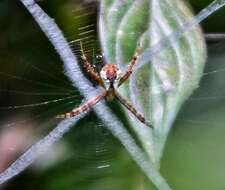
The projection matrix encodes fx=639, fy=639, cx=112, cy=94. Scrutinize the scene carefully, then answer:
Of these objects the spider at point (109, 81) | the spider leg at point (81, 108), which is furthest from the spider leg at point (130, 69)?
the spider leg at point (81, 108)

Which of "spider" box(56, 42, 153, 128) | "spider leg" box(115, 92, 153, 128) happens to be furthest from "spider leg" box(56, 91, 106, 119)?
"spider leg" box(115, 92, 153, 128)

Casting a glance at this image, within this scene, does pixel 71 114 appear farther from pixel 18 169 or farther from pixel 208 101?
pixel 208 101

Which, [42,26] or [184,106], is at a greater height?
[42,26]

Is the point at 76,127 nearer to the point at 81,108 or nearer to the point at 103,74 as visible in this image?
the point at 81,108

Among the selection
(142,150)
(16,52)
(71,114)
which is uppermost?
(16,52)

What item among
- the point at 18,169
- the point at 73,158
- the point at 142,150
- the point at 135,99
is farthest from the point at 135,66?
the point at 18,169

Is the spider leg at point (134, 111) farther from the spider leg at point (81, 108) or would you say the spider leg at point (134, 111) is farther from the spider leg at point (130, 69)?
the spider leg at point (81, 108)

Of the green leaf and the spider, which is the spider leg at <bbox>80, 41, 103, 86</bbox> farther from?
the green leaf
